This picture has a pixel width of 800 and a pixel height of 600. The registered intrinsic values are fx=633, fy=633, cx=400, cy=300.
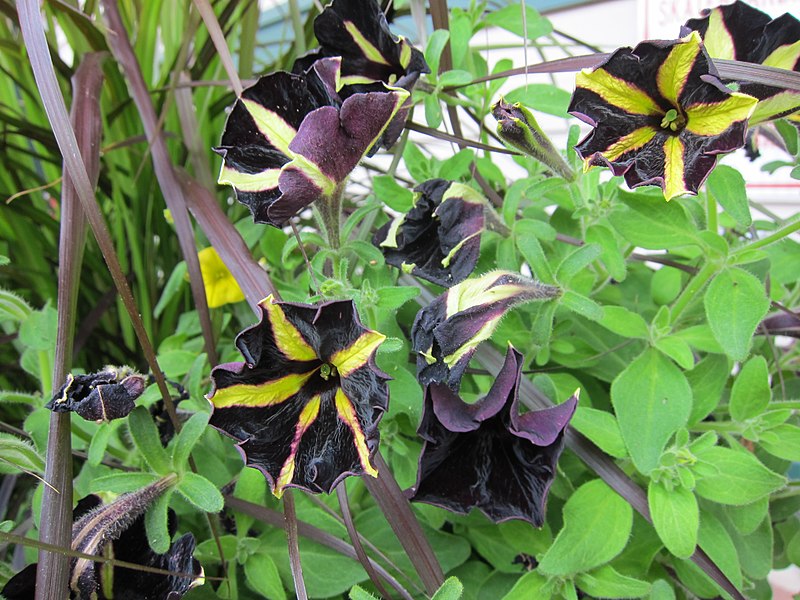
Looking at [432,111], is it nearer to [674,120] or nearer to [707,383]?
[674,120]

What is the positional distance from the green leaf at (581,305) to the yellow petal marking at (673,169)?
106 millimetres

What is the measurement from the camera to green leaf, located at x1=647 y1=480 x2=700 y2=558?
0.40 metres

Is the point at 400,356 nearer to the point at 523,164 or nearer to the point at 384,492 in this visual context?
the point at 384,492

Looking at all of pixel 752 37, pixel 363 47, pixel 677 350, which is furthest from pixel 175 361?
pixel 752 37

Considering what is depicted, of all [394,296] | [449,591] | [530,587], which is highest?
[394,296]

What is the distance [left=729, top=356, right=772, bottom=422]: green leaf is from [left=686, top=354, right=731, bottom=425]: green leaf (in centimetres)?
1

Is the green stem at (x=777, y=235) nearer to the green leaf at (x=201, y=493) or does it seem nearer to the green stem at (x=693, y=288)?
the green stem at (x=693, y=288)

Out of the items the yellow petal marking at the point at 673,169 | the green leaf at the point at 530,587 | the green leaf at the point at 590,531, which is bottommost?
the green leaf at the point at 530,587

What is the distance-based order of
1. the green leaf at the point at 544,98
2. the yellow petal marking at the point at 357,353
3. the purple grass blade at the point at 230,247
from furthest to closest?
the green leaf at the point at 544,98 → the purple grass blade at the point at 230,247 → the yellow petal marking at the point at 357,353

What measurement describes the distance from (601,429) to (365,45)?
1.12 ft

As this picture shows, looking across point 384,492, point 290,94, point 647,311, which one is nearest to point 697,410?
point 647,311

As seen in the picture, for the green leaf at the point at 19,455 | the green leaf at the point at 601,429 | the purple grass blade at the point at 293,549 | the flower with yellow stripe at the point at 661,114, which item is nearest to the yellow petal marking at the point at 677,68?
the flower with yellow stripe at the point at 661,114

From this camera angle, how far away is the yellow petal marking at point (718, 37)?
0.46 m

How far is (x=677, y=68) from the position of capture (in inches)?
13.8
